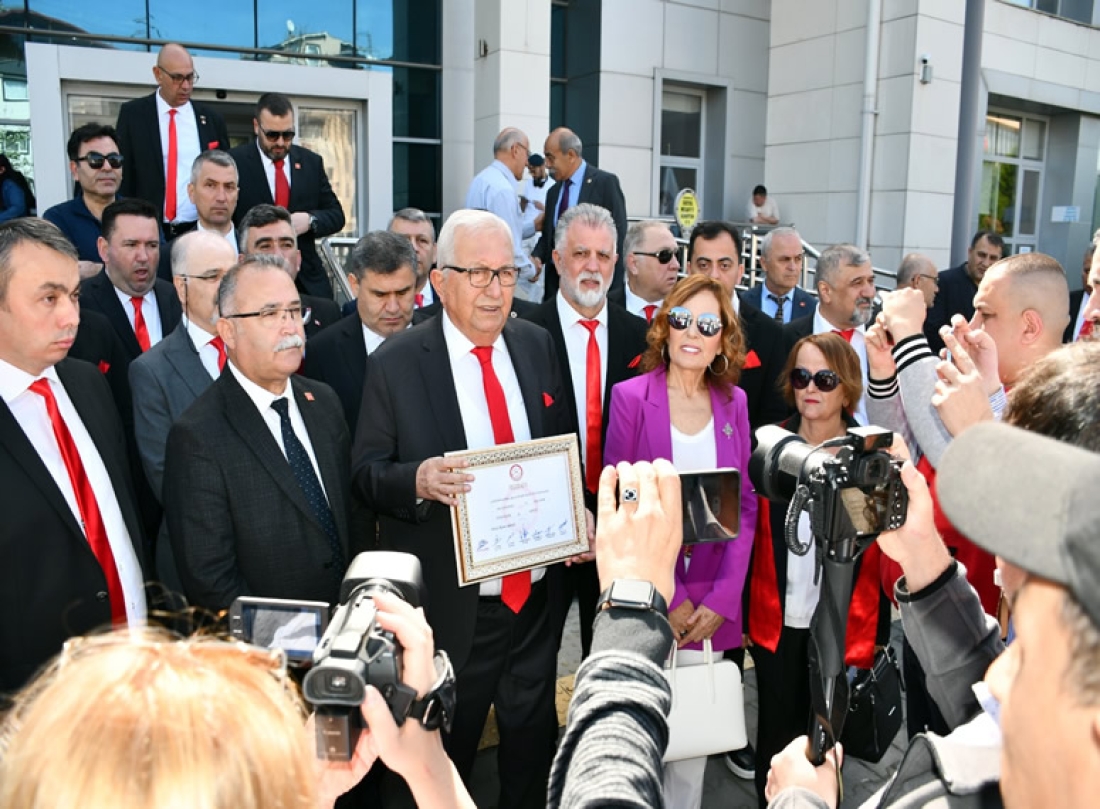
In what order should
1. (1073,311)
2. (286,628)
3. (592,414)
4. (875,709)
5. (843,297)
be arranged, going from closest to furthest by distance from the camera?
(286,628), (875,709), (592,414), (843,297), (1073,311)

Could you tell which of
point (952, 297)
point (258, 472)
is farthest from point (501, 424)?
point (952, 297)

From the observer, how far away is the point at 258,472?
107 inches

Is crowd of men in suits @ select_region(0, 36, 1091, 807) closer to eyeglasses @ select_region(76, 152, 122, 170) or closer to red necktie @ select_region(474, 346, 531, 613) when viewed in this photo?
red necktie @ select_region(474, 346, 531, 613)

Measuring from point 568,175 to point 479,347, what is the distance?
4.66m

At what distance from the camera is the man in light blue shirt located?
7832 millimetres

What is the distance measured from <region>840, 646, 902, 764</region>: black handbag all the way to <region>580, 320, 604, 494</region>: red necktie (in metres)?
1.95

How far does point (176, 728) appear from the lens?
0.93 meters

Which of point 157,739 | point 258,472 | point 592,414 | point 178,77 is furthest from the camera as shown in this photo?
point 178,77

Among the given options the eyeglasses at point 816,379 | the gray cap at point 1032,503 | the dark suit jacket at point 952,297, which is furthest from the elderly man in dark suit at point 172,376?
the dark suit jacket at point 952,297

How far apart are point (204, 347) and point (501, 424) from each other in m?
1.36

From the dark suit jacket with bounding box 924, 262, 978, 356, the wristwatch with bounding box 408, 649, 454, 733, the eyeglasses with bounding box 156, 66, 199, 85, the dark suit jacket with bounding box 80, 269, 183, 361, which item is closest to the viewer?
the wristwatch with bounding box 408, 649, 454, 733

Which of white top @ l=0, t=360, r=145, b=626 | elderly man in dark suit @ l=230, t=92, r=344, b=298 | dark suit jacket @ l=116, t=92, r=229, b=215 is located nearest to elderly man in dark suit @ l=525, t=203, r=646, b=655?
white top @ l=0, t=360, r=145, b=626

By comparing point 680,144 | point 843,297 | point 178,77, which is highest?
point 680,144

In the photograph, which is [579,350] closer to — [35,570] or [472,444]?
[472,444]
